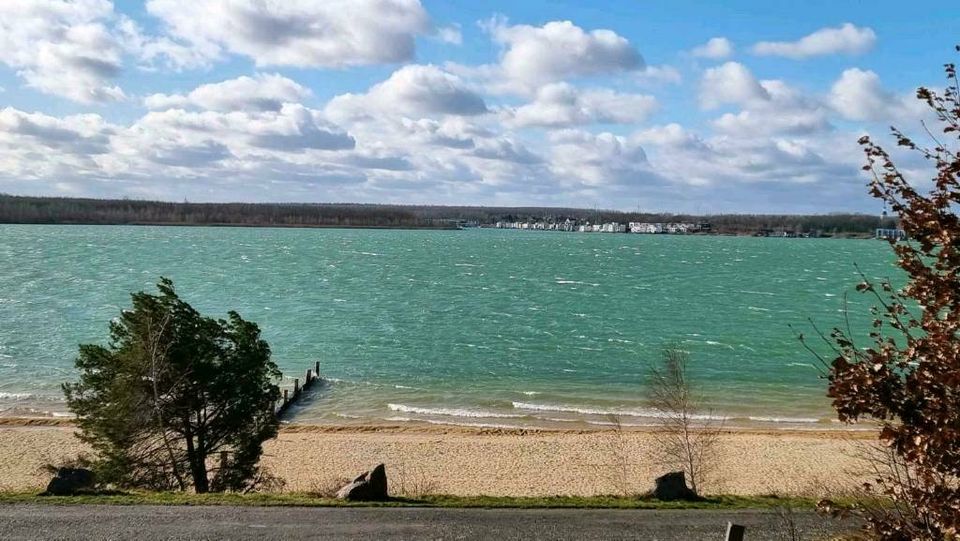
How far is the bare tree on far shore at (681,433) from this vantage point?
22.0m

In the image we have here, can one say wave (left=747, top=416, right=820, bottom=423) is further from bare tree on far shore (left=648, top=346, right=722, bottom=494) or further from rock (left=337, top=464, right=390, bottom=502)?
rock (left=337, top=464, right=390, bottom=502)

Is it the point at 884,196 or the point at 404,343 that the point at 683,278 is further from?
the point at 884,196

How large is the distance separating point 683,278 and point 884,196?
104 metres

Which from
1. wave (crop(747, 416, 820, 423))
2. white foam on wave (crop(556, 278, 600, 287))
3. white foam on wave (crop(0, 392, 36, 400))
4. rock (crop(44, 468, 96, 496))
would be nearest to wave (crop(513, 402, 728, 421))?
wave (crop(747, 416, 820, 423))

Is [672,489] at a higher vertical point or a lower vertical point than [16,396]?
higher

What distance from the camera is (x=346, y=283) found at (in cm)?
9375

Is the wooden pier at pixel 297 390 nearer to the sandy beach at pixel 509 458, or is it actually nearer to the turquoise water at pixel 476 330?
the turquoise water at pixel 476 330

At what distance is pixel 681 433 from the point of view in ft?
81.7

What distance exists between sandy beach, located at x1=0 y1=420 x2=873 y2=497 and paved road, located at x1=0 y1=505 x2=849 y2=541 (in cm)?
779

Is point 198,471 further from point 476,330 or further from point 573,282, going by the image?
point 573,282

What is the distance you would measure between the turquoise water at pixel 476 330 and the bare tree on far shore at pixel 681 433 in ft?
9.35

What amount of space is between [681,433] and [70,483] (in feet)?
61.9

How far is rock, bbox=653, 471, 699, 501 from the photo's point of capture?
1493cm

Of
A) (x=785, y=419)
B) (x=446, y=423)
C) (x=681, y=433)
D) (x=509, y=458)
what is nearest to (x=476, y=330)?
(x=446, y=423)
